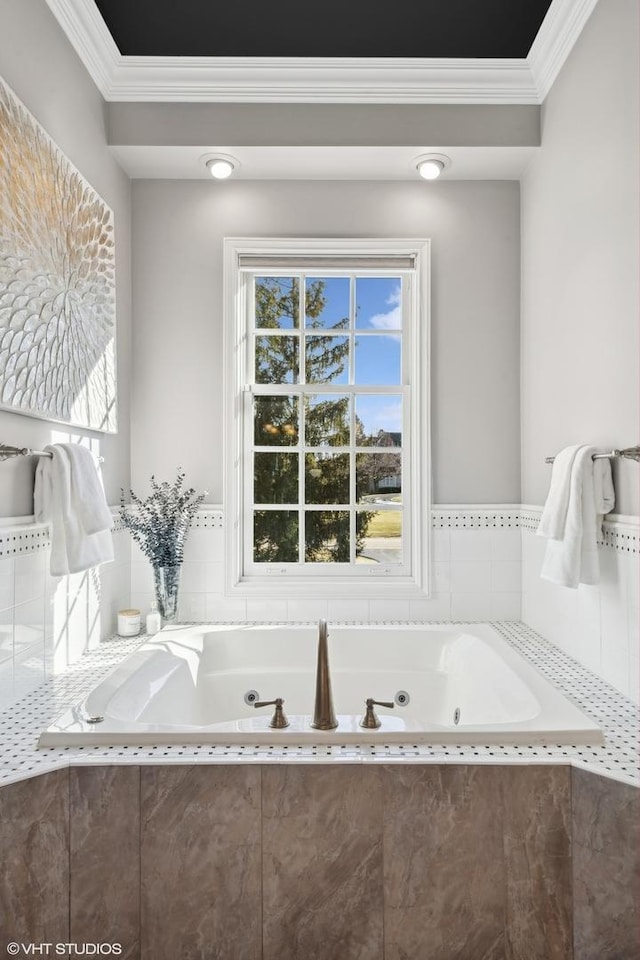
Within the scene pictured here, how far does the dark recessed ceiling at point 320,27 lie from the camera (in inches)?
96.0

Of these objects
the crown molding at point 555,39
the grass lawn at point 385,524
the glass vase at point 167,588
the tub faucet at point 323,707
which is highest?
the crown molding at point 555,39

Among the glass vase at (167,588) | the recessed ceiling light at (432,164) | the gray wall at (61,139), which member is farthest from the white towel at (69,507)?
the recessed ceiling light at (432,164)

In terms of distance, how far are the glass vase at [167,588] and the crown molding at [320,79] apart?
1.92 m

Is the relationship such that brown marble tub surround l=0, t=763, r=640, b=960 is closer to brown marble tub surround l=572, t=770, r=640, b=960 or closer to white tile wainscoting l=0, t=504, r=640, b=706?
brown marble tub surround l=572, t=770, r=640, b=960

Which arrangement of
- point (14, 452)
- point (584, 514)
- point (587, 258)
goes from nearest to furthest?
1. point (14, 452)
2. point (584, 514)
3. point (587, 258)

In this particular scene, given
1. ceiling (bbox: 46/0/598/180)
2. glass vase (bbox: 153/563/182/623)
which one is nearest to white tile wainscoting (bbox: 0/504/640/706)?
glass vase (bbox: 153/563/182/623)

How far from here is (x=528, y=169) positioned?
2.67 meters

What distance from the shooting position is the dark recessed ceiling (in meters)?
2.44

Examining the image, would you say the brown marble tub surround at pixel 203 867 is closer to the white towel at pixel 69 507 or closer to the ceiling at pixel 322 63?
the white towel at pixel 69 507

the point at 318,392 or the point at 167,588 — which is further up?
the point at 318,392

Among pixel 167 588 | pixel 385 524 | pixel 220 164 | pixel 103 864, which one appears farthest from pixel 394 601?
pixel 220 164

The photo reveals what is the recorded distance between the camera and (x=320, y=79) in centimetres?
242

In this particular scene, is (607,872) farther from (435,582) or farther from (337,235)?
(337,235)

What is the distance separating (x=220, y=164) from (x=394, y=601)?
6.65 ft
